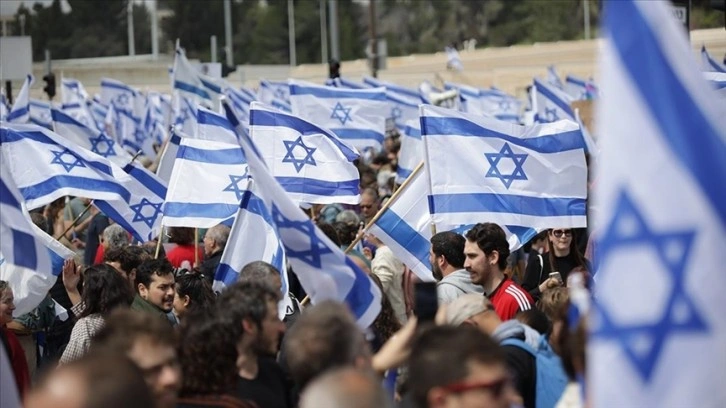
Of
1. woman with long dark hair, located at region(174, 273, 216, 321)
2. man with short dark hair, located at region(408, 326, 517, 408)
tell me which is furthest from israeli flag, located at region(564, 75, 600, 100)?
man with short dark hair, located at region(408, 326, 517, 408)

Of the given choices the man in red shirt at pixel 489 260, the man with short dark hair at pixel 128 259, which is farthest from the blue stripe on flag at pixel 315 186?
the man in red shirt at pixel 489 260

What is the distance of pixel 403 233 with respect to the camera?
9.57 m

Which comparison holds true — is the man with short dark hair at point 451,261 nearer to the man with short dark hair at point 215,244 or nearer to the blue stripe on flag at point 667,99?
the man with short dark hair at point 215,244

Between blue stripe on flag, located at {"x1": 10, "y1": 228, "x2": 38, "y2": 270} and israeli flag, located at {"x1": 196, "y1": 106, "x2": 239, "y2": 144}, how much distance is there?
19.9ft

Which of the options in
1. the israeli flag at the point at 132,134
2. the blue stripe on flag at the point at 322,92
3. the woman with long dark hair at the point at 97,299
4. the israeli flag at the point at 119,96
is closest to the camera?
the woman with long dark hair at the point at 97,299

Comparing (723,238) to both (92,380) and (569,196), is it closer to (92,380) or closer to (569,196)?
(92,380)

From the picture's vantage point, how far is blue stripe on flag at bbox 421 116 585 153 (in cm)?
966

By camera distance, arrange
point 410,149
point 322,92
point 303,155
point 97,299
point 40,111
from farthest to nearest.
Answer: point 40,111 → point 322,92 → point 410,149 → point 303,155 → point 97,299

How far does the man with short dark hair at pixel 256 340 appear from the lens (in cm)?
530

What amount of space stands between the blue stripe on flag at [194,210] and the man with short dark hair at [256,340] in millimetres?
5363

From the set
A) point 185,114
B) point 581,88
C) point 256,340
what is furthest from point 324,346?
point 581,88

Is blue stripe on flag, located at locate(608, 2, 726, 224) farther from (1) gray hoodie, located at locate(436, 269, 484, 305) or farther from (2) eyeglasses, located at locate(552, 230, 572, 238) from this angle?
(2) eyeglasses, located at locate(552, 230, 572, 238)

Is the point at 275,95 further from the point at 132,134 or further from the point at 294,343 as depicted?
the point at 294,343

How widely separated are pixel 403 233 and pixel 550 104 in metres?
11.7
